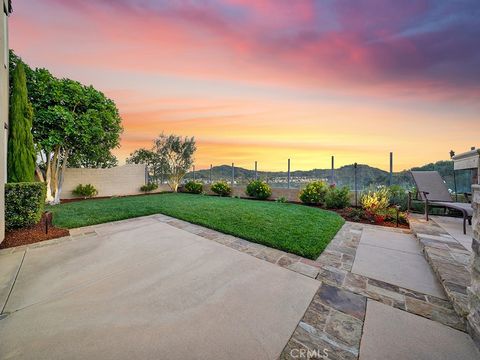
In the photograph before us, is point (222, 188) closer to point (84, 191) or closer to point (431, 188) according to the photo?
point (84, 191)

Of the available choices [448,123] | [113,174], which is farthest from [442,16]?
[113,174]

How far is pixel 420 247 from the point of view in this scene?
9.89ft

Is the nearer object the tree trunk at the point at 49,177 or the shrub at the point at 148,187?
the tree trunk at the point at 49,177

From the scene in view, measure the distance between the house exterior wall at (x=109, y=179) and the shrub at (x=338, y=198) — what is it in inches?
445

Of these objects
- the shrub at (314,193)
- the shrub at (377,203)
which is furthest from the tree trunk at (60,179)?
the shrub at (377,203)

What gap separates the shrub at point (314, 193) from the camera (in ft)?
23.1

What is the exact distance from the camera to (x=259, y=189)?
9.11 metres

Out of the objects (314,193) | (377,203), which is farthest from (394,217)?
(314,193)

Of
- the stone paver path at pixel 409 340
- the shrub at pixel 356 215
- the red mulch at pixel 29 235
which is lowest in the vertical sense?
the stone paver path at pixel 409 340

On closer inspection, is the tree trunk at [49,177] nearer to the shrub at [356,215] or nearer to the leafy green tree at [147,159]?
the leafy green tree at [147,159]

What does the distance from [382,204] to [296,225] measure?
318cm

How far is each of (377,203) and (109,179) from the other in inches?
516

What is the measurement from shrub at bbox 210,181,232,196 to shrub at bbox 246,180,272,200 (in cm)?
169

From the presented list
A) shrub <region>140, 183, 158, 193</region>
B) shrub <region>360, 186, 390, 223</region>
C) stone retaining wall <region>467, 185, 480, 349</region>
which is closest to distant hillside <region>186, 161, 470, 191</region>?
shrub <region>360, 186, 390, 223</region>
